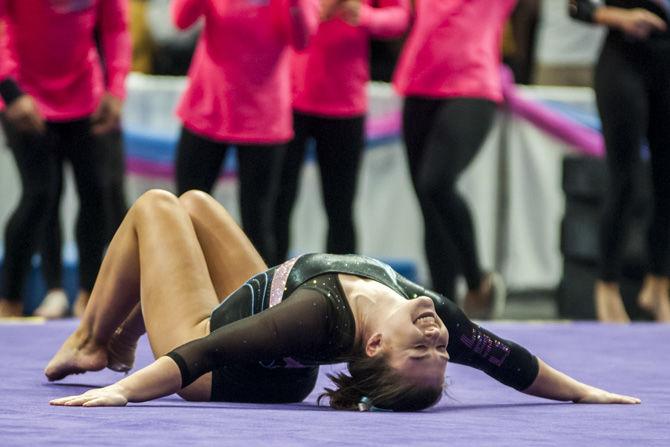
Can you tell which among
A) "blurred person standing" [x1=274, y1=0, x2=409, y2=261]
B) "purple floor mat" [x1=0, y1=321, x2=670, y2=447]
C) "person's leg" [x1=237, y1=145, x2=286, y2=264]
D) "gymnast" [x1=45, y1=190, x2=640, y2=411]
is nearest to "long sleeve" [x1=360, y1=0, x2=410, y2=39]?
"blurred person standing" [x1=274, y1=0, x2=409, y2=261]

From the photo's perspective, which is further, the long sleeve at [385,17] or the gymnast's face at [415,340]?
the long sleeve at [385,17]

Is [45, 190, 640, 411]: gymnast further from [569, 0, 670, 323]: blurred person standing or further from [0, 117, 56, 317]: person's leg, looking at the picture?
[569, 0, 670, 323]: blurred person standing

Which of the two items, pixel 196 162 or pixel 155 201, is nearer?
pixel 155 201

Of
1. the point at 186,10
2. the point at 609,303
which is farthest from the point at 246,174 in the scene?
the point at 609,303

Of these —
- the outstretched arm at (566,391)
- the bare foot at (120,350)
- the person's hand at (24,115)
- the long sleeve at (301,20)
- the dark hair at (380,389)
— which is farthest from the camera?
the person's hand at (24,115)

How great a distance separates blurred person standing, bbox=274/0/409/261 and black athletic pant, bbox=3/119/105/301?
696 millimetres

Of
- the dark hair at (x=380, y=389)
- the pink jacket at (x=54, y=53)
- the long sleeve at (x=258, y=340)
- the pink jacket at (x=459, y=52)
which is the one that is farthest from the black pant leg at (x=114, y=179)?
the long sleeve at (x=258, y=340)

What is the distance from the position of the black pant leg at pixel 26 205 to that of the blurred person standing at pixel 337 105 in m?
0.85

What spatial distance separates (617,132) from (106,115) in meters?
1.77

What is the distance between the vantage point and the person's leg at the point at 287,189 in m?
4.95

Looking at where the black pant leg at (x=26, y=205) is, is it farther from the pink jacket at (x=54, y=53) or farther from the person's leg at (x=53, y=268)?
the person's leg at (x=53, y=268)

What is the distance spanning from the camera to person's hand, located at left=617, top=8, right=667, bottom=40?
4.71 metres

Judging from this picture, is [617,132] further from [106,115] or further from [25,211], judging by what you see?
[25,211]

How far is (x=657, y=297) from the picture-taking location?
16.5 feet
